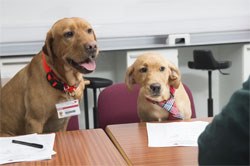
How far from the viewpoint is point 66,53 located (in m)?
1.65

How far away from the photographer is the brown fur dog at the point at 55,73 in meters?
1.64

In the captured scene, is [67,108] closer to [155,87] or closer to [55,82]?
[55,82]

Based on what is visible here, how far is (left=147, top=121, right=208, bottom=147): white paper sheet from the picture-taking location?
1.24 m

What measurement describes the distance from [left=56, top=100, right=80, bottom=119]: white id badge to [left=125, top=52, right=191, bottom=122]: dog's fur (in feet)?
0.93

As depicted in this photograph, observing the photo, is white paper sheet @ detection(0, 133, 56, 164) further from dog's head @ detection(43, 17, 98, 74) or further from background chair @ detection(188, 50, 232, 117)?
background chair @ detection(188, 50, 232, 117)

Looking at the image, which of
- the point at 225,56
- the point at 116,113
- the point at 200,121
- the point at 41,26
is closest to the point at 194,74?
the point at 225,56

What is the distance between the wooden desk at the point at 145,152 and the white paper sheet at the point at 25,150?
24 cm

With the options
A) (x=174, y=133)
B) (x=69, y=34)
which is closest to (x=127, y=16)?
(x=69, y=34)

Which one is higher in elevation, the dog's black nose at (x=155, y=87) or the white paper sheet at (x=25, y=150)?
the dog's black nose at (x=155, y=87)

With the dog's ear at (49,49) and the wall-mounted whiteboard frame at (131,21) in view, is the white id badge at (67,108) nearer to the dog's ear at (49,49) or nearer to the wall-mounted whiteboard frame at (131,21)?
the dog's ear at (49,49)

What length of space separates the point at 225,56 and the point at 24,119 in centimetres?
230

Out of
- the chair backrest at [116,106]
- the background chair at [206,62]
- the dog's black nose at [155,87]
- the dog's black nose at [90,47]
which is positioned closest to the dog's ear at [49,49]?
the dog's black nose at [90,47]

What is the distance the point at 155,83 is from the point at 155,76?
4 centimetres

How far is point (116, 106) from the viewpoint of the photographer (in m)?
1.90
